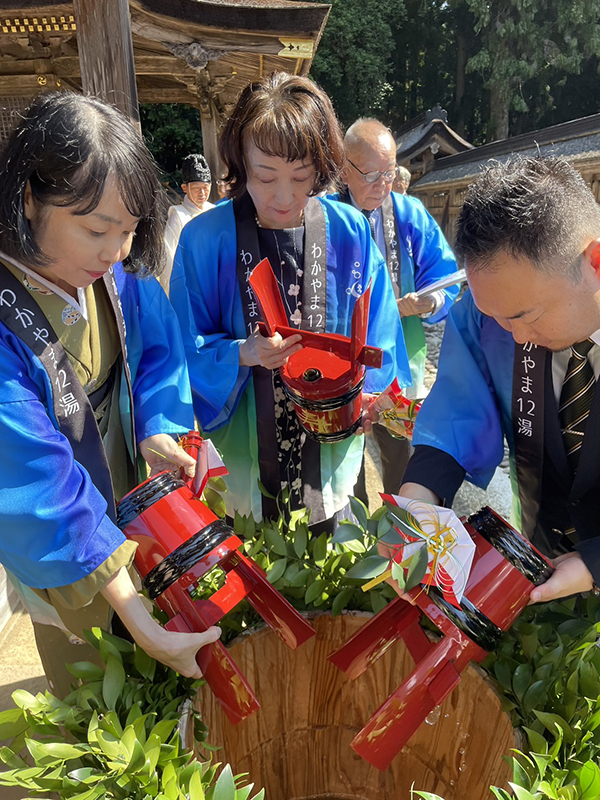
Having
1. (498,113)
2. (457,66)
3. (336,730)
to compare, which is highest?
(457,66)

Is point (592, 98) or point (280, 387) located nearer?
point (280, 387)

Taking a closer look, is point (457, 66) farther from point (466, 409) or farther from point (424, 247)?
point (466, 409)

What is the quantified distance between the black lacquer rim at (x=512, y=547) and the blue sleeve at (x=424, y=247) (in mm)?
1948

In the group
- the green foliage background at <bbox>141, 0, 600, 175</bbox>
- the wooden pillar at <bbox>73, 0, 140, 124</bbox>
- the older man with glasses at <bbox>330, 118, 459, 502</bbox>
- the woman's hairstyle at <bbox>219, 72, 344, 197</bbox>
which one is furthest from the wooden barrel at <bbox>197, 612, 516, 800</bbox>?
the green foliage background at <bbox>141, 0, 600, 175</bbox>

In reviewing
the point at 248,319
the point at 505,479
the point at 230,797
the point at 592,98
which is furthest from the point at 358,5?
the point at 230,797

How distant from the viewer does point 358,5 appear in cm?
2055

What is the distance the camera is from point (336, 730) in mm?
1634

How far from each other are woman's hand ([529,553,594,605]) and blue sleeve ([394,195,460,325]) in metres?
1.92

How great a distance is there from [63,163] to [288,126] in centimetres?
78

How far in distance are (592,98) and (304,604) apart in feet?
88.2

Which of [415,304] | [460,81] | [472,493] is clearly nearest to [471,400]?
[415,304]

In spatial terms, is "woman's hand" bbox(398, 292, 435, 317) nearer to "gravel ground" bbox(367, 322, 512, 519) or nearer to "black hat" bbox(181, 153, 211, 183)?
"gravel ground" bbox(367, 322, 512, 519)

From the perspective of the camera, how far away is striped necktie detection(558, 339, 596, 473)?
138cm

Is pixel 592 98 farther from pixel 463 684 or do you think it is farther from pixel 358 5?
pixel 463 684
